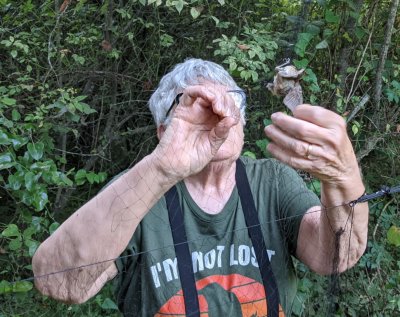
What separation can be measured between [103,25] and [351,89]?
4.26 ft

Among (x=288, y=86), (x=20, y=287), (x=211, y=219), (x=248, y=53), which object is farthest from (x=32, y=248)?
(x=288, y=86)

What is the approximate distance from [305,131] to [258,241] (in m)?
Answer: 0.46

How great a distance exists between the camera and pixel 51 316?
1.90 meters

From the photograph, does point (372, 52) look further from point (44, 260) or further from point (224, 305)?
point (44, 260)

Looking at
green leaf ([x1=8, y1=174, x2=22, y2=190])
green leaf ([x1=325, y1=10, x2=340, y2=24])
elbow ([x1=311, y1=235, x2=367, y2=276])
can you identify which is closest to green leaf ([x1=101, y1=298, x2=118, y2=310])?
green leaf ([x1=8, y1=174, x2=22, y2=190])

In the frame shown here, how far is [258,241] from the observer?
4.52 feet

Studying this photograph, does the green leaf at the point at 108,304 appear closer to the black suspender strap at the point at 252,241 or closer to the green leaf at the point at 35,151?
the green leaf at the point at 35,151

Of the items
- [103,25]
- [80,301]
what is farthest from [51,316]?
[103,25]

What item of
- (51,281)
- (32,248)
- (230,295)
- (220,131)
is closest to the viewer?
(220,131)

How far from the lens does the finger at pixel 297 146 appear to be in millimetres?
1008

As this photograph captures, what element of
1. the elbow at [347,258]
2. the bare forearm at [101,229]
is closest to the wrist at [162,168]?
the bare forearm at [101,229]

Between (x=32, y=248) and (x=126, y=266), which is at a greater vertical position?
(x=126, y=266)

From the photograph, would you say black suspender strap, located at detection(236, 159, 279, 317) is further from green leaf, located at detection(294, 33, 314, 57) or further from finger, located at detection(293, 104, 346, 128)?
green leaf, located at detection(294, 33, 314, 57)

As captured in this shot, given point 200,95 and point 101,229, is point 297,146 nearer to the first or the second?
point 200,95
